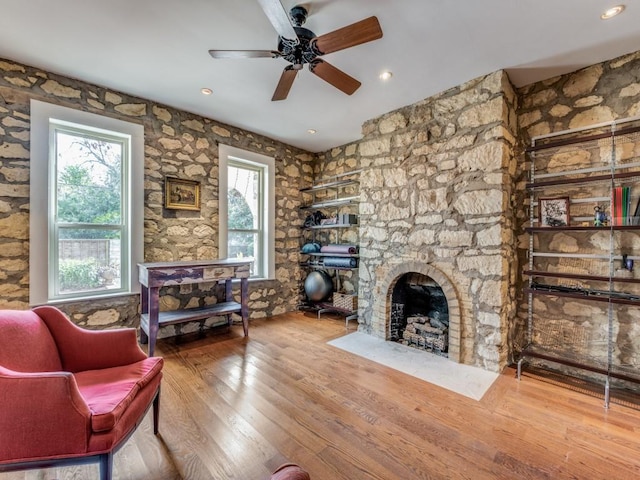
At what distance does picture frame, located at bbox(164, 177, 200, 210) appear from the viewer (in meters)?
3.32

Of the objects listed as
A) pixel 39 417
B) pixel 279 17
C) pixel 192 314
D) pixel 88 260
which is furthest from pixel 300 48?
pixel 88 260

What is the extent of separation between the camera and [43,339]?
1.51 m

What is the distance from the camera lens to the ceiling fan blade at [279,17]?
1.50m

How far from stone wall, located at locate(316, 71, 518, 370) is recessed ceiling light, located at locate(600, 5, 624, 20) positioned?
0.68 meters

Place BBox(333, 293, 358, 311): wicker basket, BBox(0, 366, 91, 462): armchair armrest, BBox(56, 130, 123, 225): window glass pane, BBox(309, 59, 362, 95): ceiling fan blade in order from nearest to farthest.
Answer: BBox(0, 366, 91, 462): armchair armrest, BBox(309, 59, 362, 95): ceiling fan blade, BBox(56, 130, 123, 225): window glass pane, BBox(333, 293, 358, 311): wicker basket

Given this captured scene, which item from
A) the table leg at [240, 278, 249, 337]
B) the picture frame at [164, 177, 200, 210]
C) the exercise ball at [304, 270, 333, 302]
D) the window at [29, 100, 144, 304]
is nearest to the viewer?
the window at [29, 100, 144, 304]

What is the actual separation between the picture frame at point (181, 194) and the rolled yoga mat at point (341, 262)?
76.0 inches

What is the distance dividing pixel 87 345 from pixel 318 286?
291cm

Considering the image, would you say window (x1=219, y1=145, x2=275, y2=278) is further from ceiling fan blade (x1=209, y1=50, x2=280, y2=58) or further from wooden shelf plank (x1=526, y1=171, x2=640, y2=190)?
wooden shelf plank (x1=526, y1=171, x2=640, y2=190)

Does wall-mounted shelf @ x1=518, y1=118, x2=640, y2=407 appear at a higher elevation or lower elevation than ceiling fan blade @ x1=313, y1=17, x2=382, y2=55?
lower

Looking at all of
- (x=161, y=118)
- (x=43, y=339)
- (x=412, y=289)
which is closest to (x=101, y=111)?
(x=161, y=118)

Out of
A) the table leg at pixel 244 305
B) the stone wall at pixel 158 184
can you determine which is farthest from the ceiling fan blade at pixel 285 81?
the table leg at pixel 244 305

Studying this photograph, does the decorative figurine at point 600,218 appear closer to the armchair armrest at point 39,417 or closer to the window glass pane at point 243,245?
the armchair armrest at point 39,417

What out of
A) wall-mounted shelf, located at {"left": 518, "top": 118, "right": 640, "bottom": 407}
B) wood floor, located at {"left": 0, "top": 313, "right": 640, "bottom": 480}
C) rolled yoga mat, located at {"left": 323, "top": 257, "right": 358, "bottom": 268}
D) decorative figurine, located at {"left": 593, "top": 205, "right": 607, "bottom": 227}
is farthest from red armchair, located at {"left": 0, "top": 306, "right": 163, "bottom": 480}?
decorative figurine, located at {"left": 593, "top": 205, "right": 607, "bottom": 227}
